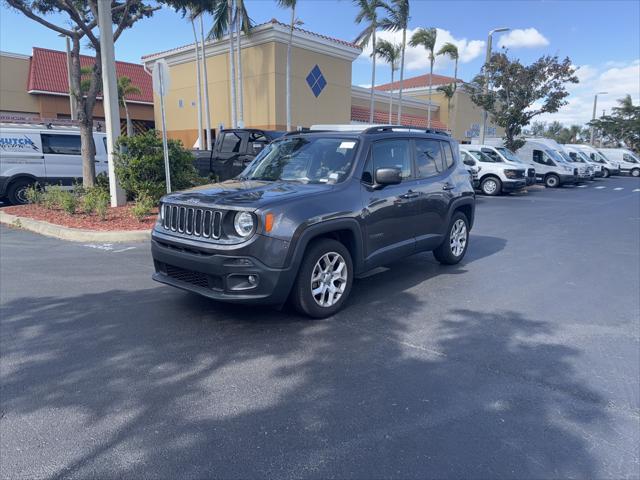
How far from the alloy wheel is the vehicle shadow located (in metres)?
0.23

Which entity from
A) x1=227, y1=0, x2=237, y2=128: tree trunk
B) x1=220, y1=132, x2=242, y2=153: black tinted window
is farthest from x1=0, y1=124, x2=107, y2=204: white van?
x1=227, y1=0, x2=237, y2=128: tree trunk

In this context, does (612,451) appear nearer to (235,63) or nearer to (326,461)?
(326,461)

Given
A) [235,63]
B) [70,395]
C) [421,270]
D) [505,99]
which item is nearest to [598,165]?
[505,99]

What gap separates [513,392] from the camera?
3.42 meters

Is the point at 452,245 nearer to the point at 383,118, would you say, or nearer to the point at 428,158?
the point at 428,158

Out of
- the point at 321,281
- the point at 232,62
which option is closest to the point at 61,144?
the point at 232,62

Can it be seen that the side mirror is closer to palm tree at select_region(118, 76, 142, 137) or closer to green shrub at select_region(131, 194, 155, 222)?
green shrub at select_region(131, 194, 155, 222)

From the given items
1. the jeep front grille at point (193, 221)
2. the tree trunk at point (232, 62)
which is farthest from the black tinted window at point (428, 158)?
the tree trunk at point (232, 62)

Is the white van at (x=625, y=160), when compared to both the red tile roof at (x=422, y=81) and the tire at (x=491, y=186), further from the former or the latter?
→ the tire at (x=491, y=186)

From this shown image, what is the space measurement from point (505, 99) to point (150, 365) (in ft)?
78.6

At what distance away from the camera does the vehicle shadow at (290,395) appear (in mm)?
2656

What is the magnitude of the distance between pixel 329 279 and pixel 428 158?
2.52 metres

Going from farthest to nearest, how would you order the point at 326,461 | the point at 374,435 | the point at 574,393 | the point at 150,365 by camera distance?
the point at 150,365 → the point at 574,393 → the point at 374,435 → the point at 326,461

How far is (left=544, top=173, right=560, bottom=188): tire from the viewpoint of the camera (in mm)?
23125
